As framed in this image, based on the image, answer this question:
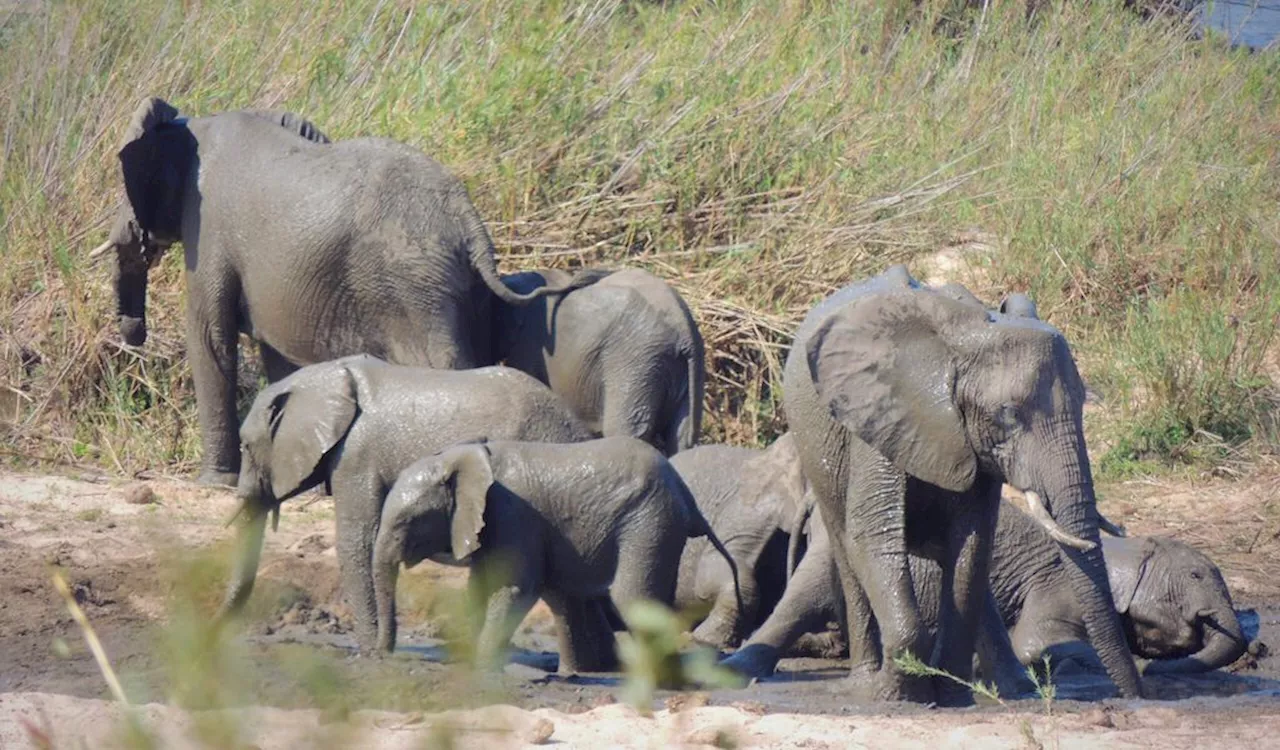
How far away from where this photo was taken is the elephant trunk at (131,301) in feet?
29.1

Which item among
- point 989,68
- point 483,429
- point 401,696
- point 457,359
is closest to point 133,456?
point 457,359

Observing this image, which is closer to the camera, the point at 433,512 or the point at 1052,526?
the point at 1052,526

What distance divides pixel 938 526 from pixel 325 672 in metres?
4.13

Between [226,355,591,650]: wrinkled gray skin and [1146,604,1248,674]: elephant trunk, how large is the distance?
2.15 m

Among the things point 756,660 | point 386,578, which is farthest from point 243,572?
point 756,660

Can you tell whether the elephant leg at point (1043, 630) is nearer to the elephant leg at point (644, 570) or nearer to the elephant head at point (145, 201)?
the elephant leg at point (644, 570)

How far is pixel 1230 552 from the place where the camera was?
28.2 feet

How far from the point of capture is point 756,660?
269 inches

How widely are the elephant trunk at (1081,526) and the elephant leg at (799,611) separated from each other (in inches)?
52.4

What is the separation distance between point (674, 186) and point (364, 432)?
3682 millimetres

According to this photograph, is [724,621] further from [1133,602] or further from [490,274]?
[490,274]

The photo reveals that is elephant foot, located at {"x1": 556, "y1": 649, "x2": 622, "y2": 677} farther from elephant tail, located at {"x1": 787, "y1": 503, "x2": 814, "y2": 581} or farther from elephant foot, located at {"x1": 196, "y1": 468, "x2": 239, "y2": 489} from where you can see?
elephant foot, located at {"x1": 196, "y1": 468, "x2": 239, "y2": 489}

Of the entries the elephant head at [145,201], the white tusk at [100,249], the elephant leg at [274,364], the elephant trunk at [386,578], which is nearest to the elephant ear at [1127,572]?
the elephant trunk at [386,578]

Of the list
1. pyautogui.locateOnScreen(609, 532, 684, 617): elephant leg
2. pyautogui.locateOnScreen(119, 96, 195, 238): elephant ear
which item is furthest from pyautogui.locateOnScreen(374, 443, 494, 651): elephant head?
pyautogui.locateOnScreen(119, 96, 195, 238): elephant ear
